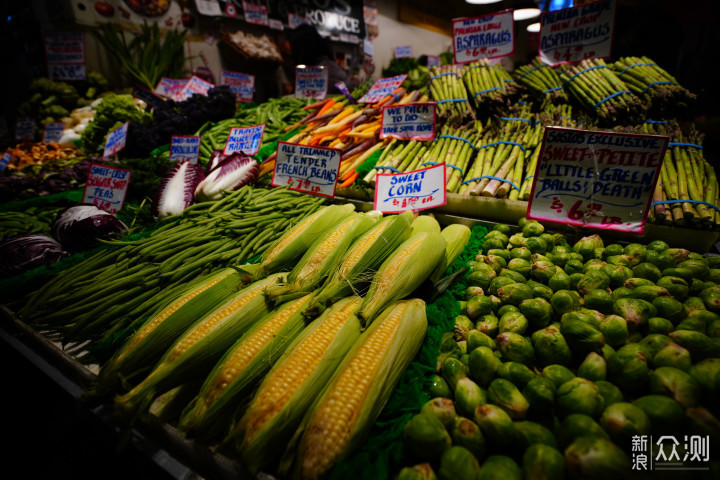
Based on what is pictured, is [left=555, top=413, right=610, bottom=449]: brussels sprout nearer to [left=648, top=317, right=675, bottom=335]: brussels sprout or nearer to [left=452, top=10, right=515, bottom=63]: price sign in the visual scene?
[left=648, top=317, right=675, bottom=335]: brussels sprout

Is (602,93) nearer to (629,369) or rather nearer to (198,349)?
(629,369)

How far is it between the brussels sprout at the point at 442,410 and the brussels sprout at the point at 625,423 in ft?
1.53

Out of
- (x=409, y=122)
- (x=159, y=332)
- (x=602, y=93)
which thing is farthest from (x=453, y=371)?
(x=602, y=93)

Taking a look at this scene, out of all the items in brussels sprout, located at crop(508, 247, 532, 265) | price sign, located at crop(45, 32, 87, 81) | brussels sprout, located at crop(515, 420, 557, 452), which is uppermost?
price sign, located at crop(45, 32, 87, 81)

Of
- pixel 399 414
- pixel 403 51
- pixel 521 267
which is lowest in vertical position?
pixel 399 414

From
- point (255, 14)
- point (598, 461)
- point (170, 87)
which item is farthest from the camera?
point (255, 14)

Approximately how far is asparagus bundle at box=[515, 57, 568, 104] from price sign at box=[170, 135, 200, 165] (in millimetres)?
4334

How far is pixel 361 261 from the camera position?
1617 millimetres

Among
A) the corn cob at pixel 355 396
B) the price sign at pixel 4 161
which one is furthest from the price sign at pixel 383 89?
the price sign at pixel 4 161

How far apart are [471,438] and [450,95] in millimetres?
4005

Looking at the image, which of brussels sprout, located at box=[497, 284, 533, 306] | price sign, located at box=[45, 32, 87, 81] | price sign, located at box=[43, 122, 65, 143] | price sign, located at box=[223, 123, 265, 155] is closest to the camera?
brussels sprout, located at box=[497, 284, 533, 306]

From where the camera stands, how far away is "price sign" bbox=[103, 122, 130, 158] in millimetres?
4355

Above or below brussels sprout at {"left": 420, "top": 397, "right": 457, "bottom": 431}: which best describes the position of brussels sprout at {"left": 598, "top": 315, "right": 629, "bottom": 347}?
above

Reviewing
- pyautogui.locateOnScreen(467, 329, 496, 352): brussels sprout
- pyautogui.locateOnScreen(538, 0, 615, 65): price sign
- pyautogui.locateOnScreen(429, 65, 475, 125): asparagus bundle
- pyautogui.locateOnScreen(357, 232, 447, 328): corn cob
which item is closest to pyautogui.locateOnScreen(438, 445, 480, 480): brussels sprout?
pyautogui.locateOnScreen(467, 329, 496, 352): brussels sprout
